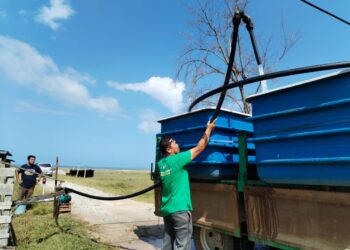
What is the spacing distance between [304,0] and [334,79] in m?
2.01

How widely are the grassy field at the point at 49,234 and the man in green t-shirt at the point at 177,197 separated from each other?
2.49 meters

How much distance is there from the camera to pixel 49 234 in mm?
6852

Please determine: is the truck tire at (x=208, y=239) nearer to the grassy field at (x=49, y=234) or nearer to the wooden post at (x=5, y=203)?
the grassy field at (x=49, y=234)

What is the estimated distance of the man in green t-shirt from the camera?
13.1ft

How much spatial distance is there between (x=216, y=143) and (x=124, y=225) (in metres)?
4.93

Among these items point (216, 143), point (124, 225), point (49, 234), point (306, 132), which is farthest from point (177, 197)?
point (124, 225)

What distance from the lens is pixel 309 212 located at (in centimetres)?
329

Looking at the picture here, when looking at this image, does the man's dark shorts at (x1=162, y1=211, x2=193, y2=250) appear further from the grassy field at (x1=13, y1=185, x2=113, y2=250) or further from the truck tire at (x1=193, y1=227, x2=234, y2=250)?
the grassy field at (x1=13, y1=185, x2=113, y2=250)

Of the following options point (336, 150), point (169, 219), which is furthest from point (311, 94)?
point (169, 219)

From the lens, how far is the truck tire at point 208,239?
4734mm

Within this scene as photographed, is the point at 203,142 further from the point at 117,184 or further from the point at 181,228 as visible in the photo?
A: the point at 117,184

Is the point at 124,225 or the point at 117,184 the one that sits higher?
the point at 117,184

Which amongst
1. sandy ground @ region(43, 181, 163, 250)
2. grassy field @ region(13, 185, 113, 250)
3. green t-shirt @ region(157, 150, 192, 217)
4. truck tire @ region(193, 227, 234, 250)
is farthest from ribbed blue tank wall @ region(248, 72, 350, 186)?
grassy field @ region(13, 185, 113, 250)

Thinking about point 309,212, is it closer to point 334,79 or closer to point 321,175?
point 321,175
